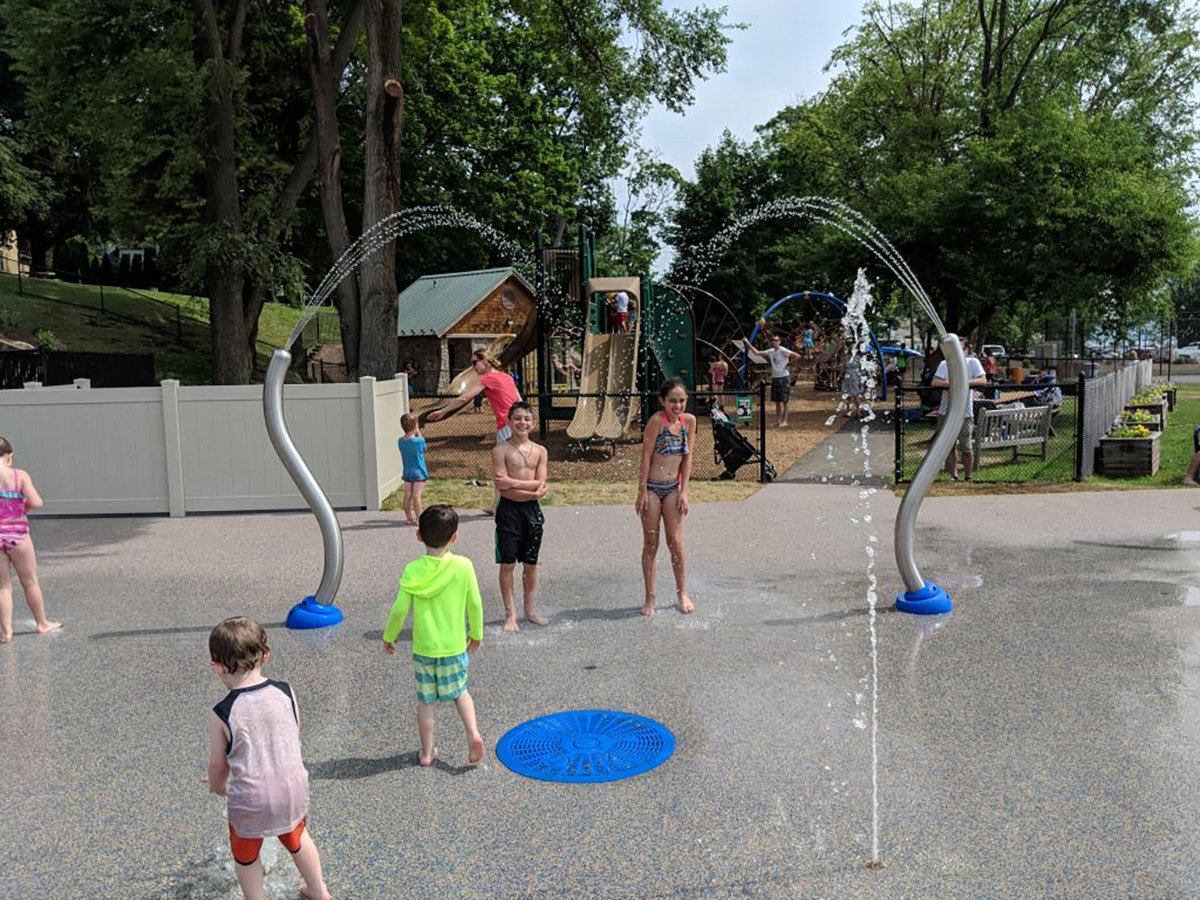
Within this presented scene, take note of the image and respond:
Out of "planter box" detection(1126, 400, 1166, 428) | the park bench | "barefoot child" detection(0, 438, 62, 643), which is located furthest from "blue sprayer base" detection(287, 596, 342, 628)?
"planter box" detection(1126, 400, 1166, 428)

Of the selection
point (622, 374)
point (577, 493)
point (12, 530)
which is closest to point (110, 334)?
point (622, 374)

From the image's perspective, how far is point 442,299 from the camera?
42406 mm

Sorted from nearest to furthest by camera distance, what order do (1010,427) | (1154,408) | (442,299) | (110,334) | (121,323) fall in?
(1010,427) < (1154,408) < (110,334) < (121,323) < (442,299)

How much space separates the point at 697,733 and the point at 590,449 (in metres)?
12.0

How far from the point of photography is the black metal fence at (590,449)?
14.7m

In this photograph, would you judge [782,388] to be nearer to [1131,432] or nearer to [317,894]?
[1131,432]

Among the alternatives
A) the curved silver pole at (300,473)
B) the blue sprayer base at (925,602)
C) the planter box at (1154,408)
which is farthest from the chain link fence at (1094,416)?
the curved silver pole at (300,473)

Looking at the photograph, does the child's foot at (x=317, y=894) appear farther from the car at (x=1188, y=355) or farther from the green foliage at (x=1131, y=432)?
the car at (x=1188, y=355)

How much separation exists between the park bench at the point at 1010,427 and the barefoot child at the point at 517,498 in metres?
8.34

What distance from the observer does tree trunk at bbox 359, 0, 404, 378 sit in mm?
15812

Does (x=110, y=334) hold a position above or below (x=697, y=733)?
above

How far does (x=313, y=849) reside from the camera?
3.51 m

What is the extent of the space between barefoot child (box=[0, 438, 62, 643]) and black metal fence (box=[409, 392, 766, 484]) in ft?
23.3

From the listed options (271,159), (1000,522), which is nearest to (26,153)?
(271,159)
